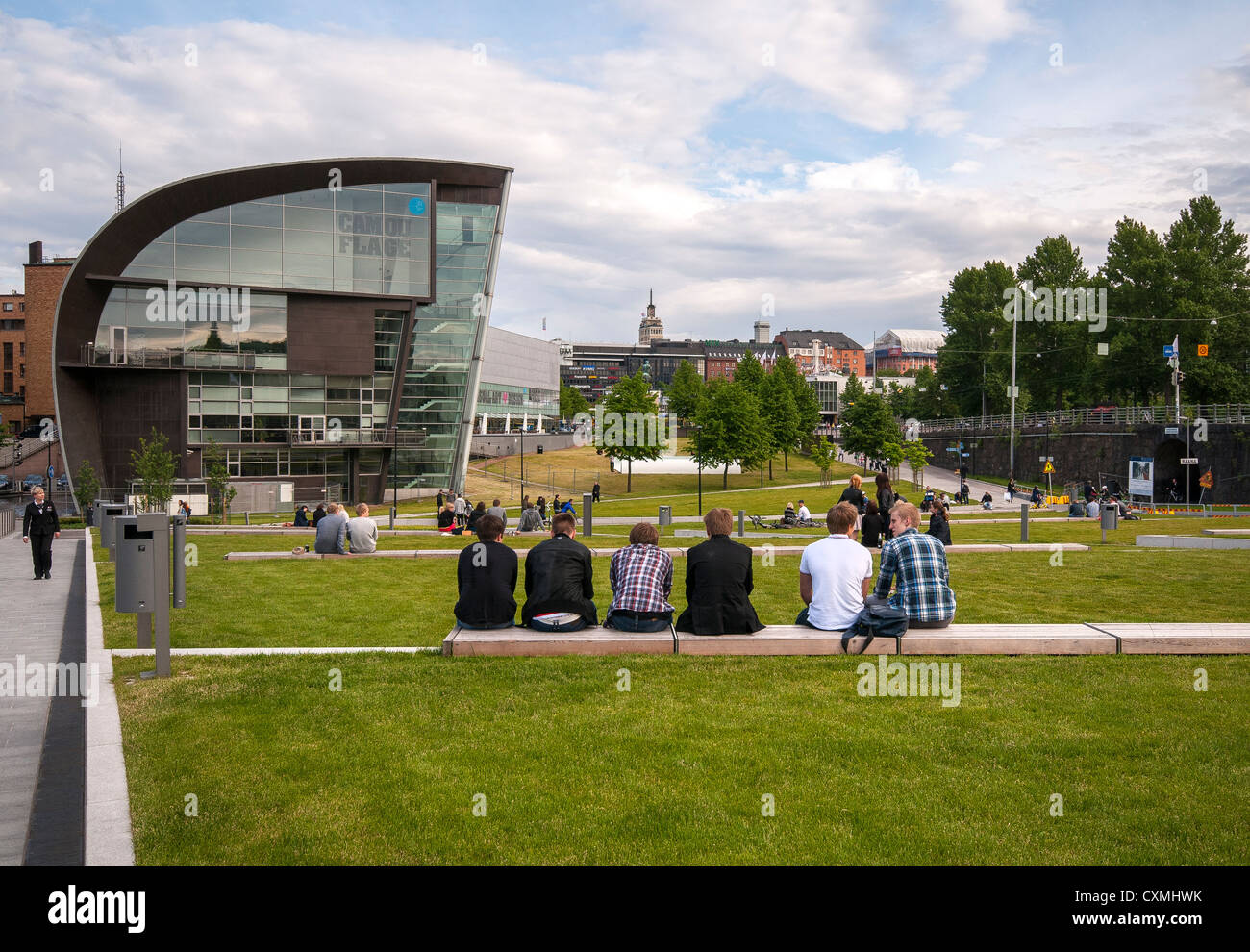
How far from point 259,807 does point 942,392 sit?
313ft

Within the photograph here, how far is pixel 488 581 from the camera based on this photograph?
9.67 m

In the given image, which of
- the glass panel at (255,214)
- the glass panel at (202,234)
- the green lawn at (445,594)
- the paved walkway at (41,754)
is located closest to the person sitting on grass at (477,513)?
the green lawn at (445,594)

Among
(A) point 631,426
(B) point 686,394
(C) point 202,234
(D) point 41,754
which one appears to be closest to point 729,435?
(A) point 631,426

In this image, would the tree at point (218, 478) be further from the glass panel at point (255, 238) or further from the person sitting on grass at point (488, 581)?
the person sitting on grass at point (488, 581)

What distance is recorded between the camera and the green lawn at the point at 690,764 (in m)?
4.99

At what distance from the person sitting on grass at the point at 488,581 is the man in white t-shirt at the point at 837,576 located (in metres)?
3.09

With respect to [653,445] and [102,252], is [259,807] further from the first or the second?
[653,445]

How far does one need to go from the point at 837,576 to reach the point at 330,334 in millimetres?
46116

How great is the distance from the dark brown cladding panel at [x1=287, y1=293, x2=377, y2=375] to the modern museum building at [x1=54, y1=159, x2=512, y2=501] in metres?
0.08

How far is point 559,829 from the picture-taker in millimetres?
5176

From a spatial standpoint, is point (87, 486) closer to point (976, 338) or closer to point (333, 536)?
point (333, 536)

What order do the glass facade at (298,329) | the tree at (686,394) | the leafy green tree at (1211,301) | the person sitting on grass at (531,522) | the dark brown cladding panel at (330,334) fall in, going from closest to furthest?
the person sitting on grass at (531,522) → the glass facade at (298,329) → the dark brown cladding panel at (330,334) → the leafy green tree at (1211,301) → the tree at (686,394)

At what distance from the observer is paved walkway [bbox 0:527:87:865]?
5527 mm

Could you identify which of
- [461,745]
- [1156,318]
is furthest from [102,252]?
[1156,318]
